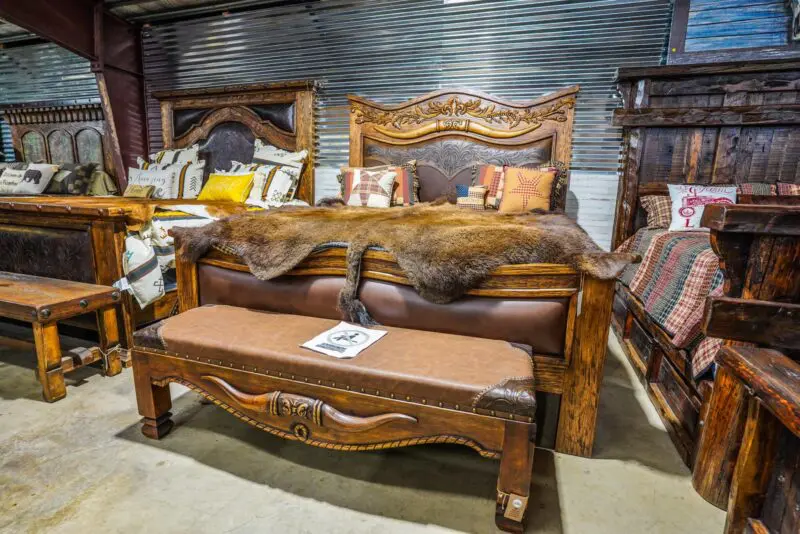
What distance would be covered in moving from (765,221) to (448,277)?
0.91 meters

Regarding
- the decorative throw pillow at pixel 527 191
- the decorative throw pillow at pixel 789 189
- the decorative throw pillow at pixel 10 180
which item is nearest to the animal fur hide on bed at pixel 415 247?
the decorative throw pillow at pixel 527 191

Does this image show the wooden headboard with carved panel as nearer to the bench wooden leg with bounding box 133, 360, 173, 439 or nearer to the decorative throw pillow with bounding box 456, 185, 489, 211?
the decorative throw pillow with bounding box 456, 185, 489, 211

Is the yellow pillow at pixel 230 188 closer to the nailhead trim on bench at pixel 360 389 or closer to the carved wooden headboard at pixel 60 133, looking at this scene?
the carved wooden headboard at pixel 60 133

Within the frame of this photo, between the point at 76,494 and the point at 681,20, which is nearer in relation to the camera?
the point at 76,494

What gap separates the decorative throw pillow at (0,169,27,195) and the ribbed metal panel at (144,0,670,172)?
6.19ft

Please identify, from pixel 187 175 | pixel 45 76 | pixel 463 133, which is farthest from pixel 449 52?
pixel 45 76

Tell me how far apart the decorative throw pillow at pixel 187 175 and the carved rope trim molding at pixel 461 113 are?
66.0 inches

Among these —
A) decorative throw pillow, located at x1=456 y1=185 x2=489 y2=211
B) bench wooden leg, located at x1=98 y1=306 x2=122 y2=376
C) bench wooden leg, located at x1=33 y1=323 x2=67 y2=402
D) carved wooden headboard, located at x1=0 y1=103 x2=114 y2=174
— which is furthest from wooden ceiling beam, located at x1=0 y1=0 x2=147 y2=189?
decorative throw pillow, located at x1=456 y1=185 x2=489 y2=211

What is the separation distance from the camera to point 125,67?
14.9ft

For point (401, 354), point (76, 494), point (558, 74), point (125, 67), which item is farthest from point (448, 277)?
point (125, 67)

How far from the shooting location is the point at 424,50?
3.72 m

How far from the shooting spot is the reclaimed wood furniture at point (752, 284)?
107 cm

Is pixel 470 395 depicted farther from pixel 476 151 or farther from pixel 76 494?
pixel 476 151

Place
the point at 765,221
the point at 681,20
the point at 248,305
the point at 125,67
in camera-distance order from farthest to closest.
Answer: the point at 125,67, the point at 681,20, the point at 248,305, the point at 765,221
